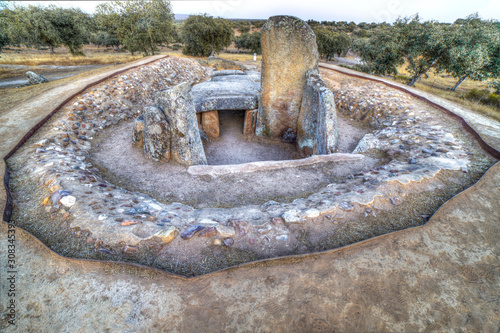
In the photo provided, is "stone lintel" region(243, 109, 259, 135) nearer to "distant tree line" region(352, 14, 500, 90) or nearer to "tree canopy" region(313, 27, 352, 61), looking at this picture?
"distant tree line" region(352, 14, 500, 90)

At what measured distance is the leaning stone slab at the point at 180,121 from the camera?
5414 mm

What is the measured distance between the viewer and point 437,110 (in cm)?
Answer: 742

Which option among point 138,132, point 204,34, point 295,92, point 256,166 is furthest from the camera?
point 204,34

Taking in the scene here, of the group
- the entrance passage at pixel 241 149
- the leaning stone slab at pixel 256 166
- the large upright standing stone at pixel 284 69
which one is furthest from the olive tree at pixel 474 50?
the leaning stone slab at pixel 256 166

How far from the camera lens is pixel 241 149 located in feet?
25.7

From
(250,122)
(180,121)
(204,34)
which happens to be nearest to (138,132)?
(180,121)

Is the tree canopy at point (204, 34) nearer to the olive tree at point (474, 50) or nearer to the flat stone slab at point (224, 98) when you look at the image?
the flat stone slab at point (224, 98)

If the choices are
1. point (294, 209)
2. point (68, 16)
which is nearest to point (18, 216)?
point (294, 209)

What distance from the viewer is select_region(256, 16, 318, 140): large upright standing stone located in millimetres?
6691

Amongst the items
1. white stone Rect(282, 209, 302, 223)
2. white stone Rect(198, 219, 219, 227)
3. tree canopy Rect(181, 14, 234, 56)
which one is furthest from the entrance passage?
tree canopy Rect(181, 14, 234, 56)

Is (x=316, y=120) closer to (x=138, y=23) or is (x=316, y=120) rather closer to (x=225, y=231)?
(x=225, y=231)

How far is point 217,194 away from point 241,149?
353 centimetres

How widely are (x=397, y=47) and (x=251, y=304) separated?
17.6 metres

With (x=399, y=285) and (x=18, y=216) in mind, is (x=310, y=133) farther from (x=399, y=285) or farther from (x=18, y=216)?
(x=18, y=216)
